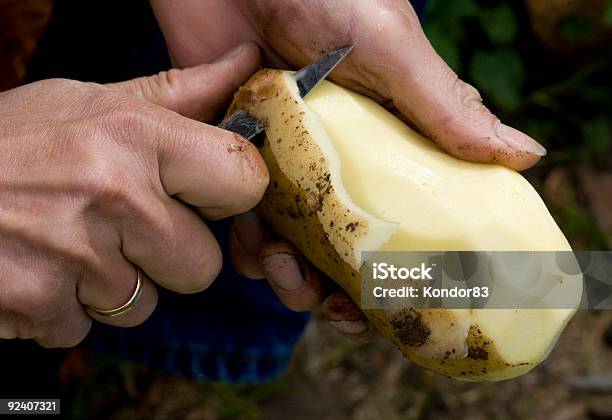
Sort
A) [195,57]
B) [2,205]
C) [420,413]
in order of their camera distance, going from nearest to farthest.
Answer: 1. [2,205]
2. [195,57]
3. [420,413]

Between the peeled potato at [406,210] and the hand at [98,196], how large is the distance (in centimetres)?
7

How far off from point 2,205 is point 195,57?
453 mm

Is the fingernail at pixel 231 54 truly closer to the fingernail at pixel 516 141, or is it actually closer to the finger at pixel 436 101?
the finger at pixel 436 101

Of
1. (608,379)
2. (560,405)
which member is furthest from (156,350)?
(608,379)

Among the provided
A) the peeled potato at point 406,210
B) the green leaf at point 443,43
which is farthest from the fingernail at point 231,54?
the green leaf at point 443,43

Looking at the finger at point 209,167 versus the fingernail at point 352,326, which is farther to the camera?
the fingernail at point 352,326

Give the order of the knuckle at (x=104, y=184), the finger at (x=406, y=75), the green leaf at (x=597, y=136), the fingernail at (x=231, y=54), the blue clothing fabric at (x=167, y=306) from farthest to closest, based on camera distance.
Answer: the green leaf at (x=597, y=136) < the blue clothing fabric at (x=167, y=306) < the fingernail at (x=231, y=54) < the finger at (x=406, y=75) < the knuckle at (x=104, y=184)

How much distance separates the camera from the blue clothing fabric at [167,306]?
140 centimetres

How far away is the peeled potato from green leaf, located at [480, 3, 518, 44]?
1.24 meters

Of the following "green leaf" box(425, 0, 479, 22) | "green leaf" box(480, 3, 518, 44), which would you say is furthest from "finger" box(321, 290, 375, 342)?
"green leaf" box(480, 3, 518, 44)

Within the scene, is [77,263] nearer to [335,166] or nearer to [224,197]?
[224,197]

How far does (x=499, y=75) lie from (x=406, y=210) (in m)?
1.33

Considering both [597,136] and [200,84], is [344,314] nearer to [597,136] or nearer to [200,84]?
[200,84]

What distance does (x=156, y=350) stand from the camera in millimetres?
1549
